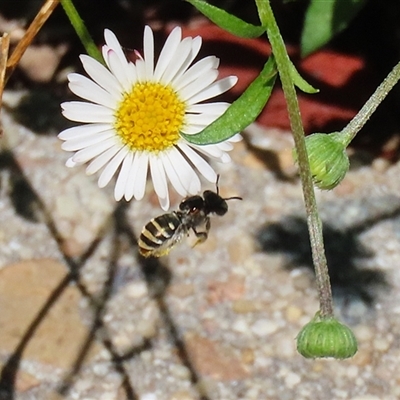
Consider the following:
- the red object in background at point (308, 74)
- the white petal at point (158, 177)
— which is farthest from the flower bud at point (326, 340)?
the red object in background at point (308, 74)

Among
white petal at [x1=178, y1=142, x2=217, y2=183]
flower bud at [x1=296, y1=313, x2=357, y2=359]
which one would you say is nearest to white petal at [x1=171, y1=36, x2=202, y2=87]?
white petal at [x1=178, y1=142, x2=217, y2=183]

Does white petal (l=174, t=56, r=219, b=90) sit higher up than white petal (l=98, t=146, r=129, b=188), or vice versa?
white petal (l=174, t=56, r=219, b=90)

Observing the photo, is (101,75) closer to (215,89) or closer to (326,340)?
(215,89)

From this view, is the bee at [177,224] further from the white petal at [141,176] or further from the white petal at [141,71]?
the white petal at [141,71]

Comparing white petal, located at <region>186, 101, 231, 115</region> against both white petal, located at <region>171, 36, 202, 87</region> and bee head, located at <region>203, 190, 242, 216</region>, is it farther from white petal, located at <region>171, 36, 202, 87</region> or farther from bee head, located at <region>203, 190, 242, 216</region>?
bee head, located at <region>203, 190, 242, 216</region>

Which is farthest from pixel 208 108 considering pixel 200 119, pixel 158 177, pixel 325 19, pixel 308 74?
pixel 308 74

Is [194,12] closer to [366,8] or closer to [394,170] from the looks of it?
[366,8]

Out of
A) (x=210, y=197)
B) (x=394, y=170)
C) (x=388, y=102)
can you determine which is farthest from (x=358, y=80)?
(x=210, y=197)
